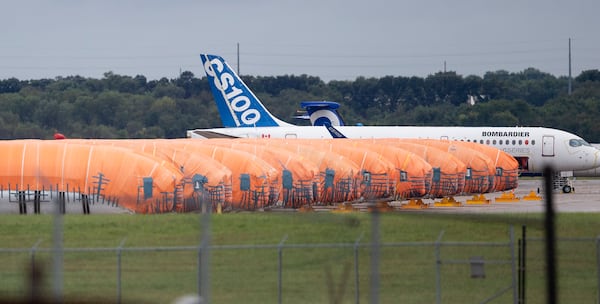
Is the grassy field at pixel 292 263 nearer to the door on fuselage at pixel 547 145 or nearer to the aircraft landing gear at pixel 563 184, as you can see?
the aircraft landing gear at pixel 563 184

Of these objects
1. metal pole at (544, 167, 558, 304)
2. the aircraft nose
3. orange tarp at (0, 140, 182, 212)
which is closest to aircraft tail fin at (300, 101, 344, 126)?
the aircraft nose

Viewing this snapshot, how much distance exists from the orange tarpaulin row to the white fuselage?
23.4ft

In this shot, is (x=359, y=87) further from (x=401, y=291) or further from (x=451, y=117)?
(x=401, y=291)

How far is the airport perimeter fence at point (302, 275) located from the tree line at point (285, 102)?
146ft

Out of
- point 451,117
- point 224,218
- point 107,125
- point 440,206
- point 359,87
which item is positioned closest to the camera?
point 224,218

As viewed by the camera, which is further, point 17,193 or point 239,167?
point 239,167

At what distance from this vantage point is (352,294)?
24.7 metres

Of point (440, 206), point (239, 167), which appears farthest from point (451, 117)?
point (239, 167)

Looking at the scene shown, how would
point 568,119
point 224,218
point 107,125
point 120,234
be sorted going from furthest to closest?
point 568,119 < point 107,125 < point 224,218 < point 120,234

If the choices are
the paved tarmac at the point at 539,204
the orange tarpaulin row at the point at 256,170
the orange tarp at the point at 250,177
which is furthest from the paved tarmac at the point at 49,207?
the paved tarmac at the point at 539,204

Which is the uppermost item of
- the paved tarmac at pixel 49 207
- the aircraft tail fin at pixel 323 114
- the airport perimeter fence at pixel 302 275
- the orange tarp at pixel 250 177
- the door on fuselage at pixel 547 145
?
the aircraft tail fin at pixel 323 114

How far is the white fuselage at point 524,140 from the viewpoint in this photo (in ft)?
216

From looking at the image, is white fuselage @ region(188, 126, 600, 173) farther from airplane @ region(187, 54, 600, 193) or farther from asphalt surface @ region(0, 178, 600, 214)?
asphalt surface @ region(0, 178, 600, 214)

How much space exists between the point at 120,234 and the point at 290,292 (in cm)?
648
